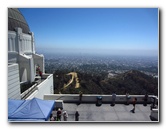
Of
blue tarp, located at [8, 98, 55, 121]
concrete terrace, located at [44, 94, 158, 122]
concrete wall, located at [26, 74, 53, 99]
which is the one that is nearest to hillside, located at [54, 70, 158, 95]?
concrete terrace, located at [44, 94, 158, 122]

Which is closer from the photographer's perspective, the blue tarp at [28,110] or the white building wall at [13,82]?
the blue tarp at [28,110]

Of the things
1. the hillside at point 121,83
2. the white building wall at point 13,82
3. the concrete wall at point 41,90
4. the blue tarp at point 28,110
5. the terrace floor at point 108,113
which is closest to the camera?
the blue tarp at point 28,110

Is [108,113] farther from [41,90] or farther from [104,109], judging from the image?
[41,90]

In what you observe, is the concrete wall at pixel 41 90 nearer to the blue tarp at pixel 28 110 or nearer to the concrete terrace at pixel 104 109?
the concrete terrace at pixel 104 109

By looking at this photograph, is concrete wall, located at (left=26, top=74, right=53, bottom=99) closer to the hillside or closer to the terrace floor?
the terrace floor

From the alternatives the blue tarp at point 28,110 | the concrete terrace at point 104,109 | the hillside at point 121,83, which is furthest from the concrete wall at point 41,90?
the hillside at point 121,83
